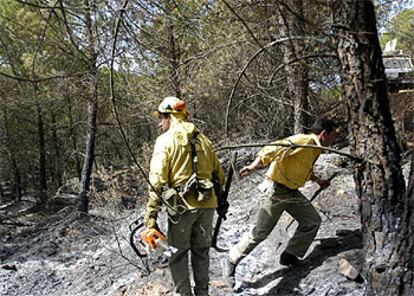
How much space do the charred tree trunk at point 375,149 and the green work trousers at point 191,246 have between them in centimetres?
132

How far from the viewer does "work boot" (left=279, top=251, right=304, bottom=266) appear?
4172 millimetres

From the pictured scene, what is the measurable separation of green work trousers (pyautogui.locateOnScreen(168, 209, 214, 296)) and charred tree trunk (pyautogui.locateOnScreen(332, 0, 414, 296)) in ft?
4.34

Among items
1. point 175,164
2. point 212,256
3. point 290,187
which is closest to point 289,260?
point 290,187

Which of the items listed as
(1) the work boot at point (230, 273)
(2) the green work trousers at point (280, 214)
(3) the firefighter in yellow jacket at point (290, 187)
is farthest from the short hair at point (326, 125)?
(1) the work boot at point (230, 273)

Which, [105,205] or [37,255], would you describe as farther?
[105,205]

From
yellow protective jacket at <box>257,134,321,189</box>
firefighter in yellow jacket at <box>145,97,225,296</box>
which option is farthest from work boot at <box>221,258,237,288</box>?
yellow protective jacket at <box>257,134,321,189</box>

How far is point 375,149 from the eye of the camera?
9.31 feet

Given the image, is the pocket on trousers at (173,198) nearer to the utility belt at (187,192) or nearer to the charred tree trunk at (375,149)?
the utility belt at (187,192)

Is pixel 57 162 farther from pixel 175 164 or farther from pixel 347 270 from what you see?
pixel 347 270

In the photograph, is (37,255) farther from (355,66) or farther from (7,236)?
(355,66)

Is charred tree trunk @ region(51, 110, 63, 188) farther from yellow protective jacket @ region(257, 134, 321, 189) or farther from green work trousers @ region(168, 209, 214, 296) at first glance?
yellow protective jacket @ region(257, 134, 321, 189)

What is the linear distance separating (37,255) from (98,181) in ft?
10.5

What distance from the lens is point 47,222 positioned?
39.4ft

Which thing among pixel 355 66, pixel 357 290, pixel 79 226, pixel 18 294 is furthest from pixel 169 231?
pixel 79 226
